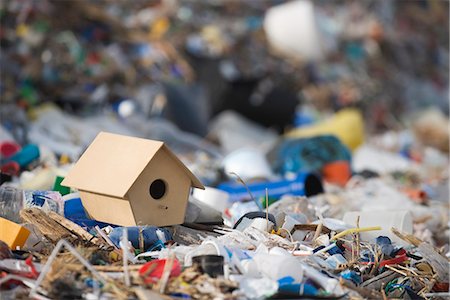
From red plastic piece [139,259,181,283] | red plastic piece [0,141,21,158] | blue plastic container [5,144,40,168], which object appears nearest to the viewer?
red plastic piece [139,259,181,283]

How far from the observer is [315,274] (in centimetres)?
262

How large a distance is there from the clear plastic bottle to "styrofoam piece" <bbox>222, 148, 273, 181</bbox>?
2.50 meters

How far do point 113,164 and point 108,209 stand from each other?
0.59 ft

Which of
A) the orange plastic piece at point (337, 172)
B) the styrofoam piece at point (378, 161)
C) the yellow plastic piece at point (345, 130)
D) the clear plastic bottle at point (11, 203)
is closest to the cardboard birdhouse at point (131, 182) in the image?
the clear plastic bottle at point (11, 203)

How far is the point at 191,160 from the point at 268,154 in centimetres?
73

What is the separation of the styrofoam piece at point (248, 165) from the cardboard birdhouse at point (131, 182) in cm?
227

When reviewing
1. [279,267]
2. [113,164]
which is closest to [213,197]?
[113,164]

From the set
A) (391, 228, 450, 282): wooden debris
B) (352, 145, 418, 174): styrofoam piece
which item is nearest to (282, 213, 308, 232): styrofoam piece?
(391, 228, 450, 282): wooden debris

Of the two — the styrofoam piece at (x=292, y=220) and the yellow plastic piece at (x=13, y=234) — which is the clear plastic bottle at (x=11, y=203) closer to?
the yellow plastic piece at (x=13, y=234)

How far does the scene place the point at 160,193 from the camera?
3.16 metres

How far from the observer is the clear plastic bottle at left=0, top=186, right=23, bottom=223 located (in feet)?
9.98

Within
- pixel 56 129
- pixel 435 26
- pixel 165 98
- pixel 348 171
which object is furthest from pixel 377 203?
pixel 435 26

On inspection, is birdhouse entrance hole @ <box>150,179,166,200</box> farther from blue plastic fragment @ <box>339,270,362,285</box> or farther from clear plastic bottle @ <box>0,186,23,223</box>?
blue plastic fragment @ <box>339,270,362,285</box>

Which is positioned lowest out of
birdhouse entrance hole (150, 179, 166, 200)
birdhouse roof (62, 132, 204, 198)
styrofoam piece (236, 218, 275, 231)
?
styrofoam piece (236, 218, 275, 231)
